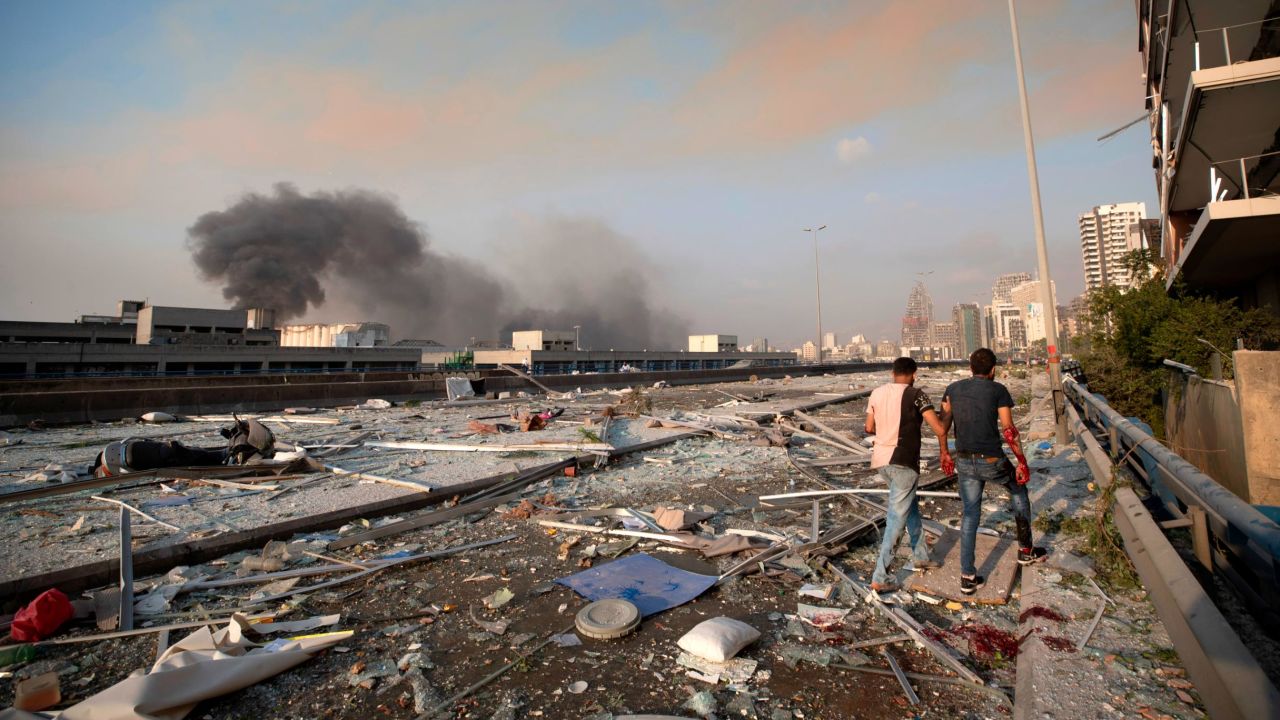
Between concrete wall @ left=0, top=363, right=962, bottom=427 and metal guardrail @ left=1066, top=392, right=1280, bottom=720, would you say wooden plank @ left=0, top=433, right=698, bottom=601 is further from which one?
concrete wall @ left=0, top=363, right=962, bottom=427

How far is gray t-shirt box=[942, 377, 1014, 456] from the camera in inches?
171

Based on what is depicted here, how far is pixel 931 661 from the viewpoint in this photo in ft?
10.5

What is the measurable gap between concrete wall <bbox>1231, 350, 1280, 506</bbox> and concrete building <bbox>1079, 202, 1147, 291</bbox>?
13501cm

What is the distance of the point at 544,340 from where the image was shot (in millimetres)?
88062

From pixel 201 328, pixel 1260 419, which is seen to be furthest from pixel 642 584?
pixel 201 328

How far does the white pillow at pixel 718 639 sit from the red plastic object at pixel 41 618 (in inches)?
153

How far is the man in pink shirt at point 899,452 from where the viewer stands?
4.24 metres

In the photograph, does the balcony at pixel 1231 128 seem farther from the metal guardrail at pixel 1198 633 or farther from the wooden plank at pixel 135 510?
the wooden plank at pixel 135 510

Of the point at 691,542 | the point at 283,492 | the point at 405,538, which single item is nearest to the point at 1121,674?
the point at 691,542

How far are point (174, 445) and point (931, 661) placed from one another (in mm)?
9623

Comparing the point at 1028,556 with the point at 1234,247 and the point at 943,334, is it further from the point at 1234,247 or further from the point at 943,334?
the point at 943,334

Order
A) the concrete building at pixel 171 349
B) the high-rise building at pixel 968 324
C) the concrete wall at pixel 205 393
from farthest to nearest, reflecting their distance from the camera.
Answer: the high-rise building at pixel 968 324 → the concrete building at pixel 171 349 → the concrete wall at pixel 205 393

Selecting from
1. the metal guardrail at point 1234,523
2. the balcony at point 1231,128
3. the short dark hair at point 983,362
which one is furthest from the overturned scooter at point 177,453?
the balcony at point 1231,128

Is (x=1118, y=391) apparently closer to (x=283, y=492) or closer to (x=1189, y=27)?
(x=1189, y=27)
